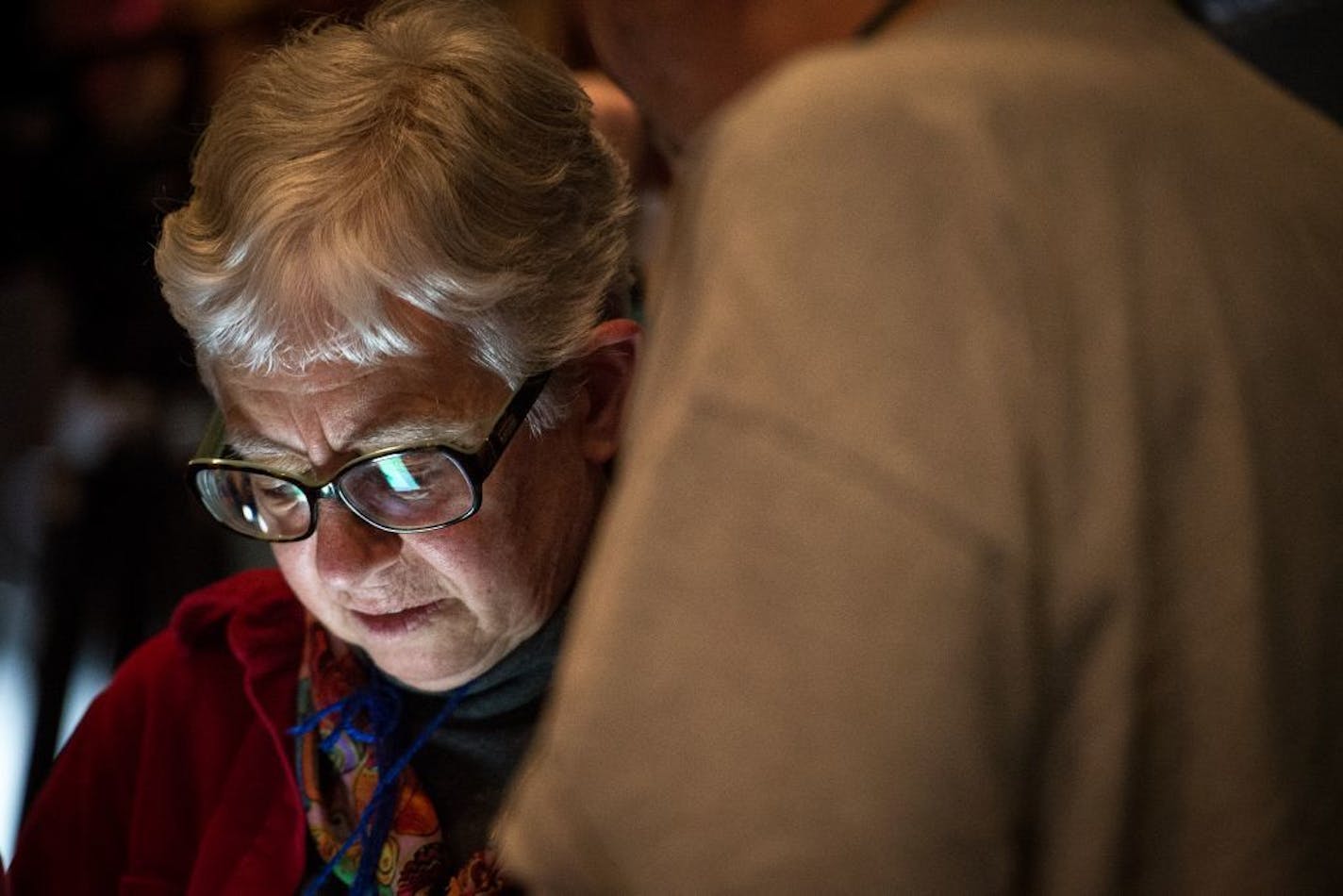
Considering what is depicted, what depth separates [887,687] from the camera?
60cm

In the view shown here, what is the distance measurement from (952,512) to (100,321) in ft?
10.8

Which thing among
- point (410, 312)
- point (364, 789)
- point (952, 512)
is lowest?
point (364, 789)

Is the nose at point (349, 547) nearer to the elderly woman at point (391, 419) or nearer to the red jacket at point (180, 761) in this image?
the elderly woman at point (391, 419)

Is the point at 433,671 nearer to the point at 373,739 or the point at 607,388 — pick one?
the point at 373,739

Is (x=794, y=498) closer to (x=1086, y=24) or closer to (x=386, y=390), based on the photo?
(x=1086, y=24)

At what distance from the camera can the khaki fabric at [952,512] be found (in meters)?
0.60

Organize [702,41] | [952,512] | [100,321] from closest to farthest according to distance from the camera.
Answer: [952,512] → [702,41] → [100,321]

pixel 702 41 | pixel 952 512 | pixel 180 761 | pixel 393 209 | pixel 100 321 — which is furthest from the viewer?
pixel 100 321

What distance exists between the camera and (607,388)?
1.50m


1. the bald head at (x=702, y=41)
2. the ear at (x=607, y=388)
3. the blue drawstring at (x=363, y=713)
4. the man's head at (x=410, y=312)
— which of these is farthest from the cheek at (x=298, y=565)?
the bald head at (x=702, y=41)

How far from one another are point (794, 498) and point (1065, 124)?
199 mm

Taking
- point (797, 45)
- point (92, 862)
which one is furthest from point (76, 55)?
point (797, 45)

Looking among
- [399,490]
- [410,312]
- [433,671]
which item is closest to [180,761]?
[433,671]

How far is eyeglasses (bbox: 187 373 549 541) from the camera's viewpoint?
1.34 m
